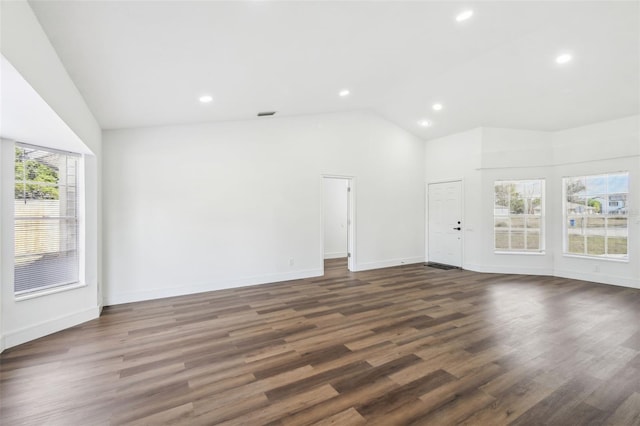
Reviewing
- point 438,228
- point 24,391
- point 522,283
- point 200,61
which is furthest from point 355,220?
point 24,391

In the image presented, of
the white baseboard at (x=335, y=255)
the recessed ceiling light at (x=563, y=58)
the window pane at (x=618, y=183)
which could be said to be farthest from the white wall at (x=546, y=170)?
the white baseboard at (x=335, y=255)

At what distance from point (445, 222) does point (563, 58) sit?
389cm

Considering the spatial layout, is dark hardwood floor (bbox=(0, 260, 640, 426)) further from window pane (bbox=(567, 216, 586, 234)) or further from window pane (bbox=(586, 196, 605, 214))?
window pane (bbox=(586, 196, 605, 214))

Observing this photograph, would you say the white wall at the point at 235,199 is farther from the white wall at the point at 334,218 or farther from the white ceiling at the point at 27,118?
the white wall at the point at 334,218

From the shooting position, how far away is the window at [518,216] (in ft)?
19.7

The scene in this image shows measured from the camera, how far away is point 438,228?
7.09 metres

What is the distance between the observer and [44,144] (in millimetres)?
3230

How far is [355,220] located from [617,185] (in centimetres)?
Result: 470

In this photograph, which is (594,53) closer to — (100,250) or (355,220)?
(355,220)

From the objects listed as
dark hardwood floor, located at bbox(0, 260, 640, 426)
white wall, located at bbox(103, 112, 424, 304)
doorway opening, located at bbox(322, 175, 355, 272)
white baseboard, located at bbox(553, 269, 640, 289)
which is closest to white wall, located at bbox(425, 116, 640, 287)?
white baseboard, located at bbox(553, 269, 640, 289)

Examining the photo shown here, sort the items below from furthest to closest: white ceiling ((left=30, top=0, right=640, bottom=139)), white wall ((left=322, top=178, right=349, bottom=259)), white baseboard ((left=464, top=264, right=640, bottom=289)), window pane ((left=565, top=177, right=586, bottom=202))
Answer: white wall ((left=322, top=178, right=349, bottom=259)) → window pane ((left=565, top=177, right=586, bottom=202)) → white baseboard ((left=464, top=264, right=640, bottom=289)) → white ceiling ((left=30, top=0, right=640, bottom=139))

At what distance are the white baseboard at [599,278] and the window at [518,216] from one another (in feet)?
1.84

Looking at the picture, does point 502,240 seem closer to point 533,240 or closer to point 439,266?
point 533,240

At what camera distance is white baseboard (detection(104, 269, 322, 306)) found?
4250 millimetres
